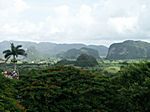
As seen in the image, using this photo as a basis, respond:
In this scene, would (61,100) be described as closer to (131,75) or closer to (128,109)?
(128,109)

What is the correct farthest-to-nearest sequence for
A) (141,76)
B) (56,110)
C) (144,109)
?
(141,76) < (144,109) < (56,110)

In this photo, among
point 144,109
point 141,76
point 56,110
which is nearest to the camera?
point 56,110

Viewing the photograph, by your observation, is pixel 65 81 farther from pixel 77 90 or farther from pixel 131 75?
pixel 131 75

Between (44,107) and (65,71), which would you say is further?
(65,71)

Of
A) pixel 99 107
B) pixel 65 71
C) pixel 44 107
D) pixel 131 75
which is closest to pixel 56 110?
pixel 44 107

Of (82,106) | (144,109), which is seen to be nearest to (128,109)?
(144,109)

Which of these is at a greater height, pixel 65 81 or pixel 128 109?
pixel 65 81
